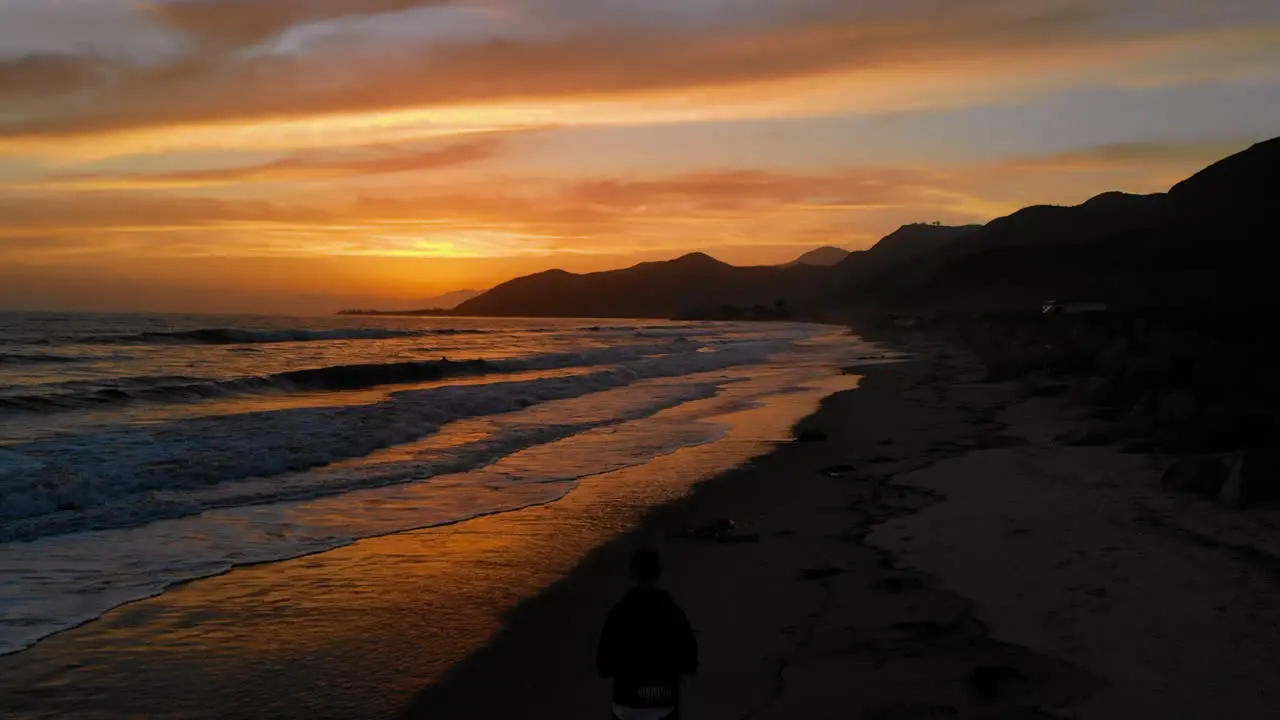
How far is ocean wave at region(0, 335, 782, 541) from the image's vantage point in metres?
10.5

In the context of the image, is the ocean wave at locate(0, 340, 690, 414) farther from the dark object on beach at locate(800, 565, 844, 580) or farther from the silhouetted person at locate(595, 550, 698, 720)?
the silhouetted person at locate(595, 550, 698, 720)

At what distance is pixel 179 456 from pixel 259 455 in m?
1.07

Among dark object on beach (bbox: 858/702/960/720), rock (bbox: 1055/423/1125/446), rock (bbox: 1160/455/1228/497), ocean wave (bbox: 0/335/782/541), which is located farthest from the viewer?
rock (bbox: 1055/423/1125/446)

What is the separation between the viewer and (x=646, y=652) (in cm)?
380

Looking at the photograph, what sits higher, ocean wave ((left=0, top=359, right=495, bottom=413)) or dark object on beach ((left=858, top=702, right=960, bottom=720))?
ocean wave ((left=0, top=359, right=495, bottom=413))

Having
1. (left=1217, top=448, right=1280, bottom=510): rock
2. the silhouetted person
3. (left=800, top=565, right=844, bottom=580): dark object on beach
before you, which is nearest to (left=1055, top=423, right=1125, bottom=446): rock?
(left=1217, top=448, right=1280, bottom=510): rock

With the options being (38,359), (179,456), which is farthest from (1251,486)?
(38,359)

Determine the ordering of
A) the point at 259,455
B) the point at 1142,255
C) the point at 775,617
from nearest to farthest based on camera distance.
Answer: the point at 775,617, the point at 259,455, the point at 1142,255

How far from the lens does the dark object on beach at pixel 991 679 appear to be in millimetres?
5195

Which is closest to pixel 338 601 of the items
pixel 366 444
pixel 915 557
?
pixel 915 557

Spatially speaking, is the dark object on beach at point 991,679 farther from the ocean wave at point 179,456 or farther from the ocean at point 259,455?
the ocean wave at point 179,456

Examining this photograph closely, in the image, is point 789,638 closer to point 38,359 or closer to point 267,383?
point 267,383

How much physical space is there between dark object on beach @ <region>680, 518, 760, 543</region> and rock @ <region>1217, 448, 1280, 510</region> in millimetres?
4367

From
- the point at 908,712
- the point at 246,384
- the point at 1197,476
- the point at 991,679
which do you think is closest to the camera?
the point at 908,712
